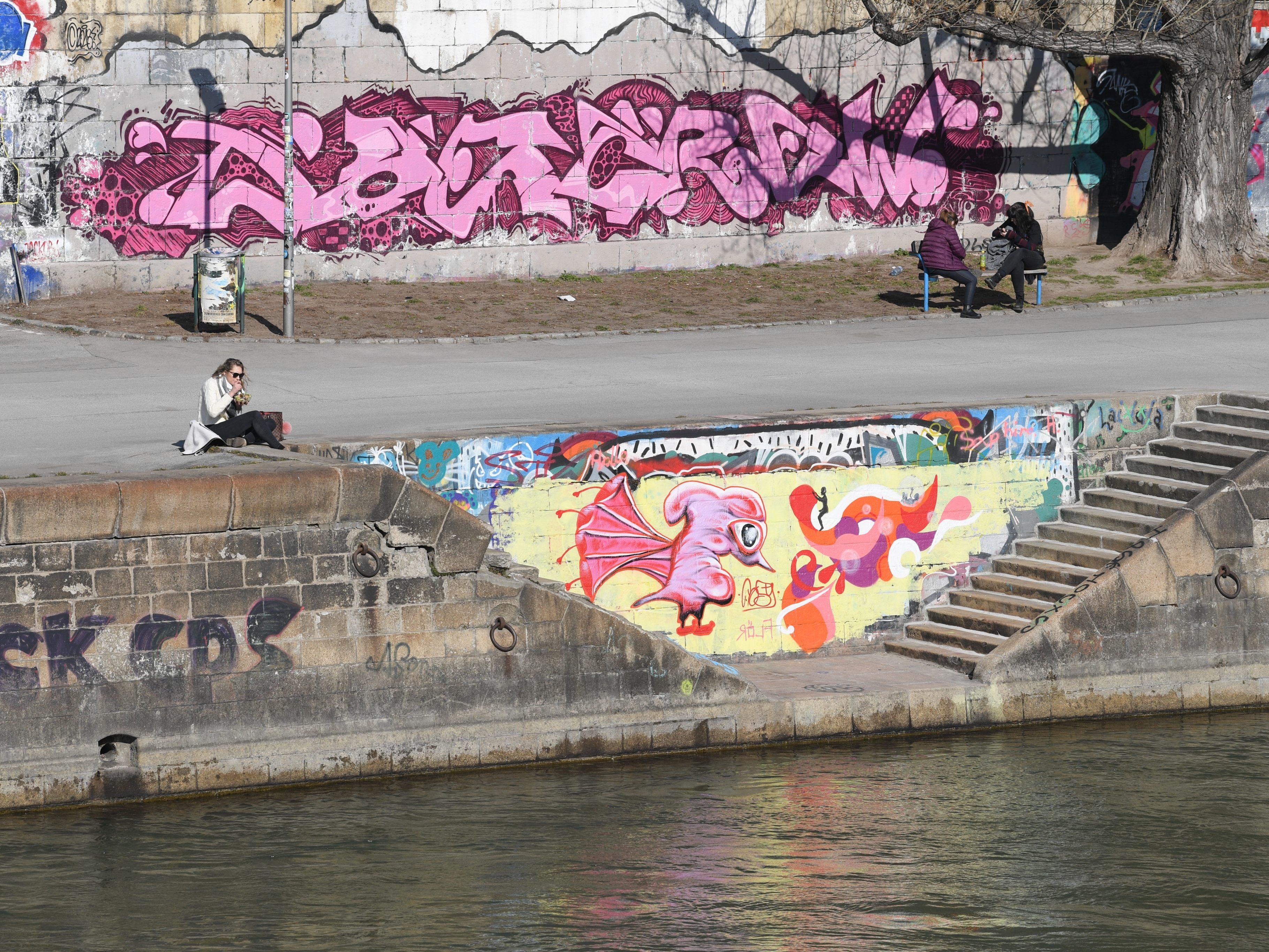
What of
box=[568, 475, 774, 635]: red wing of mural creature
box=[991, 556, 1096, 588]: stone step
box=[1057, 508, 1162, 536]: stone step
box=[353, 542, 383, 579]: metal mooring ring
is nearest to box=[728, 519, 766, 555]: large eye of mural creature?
box=[568, 475, 774, 635]: red wing of mural creature

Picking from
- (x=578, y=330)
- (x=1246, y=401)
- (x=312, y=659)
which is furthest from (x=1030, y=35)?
(x=312, y=659)

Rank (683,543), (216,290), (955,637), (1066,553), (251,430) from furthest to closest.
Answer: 1. (216,290)
2. (1066,553)
3. (955,637)
4. (683,543)
5. (251,430)

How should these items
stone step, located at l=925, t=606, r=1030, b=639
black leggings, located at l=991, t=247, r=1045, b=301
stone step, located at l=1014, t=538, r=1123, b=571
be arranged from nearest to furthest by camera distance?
stone step, located at l=925, t=606, r=1030, b=639 < stone step, located at l=1014, t=538, r=1123, b=571 < black leggings, located at l=991, t=247, r=1045, b=301

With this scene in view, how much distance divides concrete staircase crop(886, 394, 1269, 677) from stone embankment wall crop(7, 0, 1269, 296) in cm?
1105

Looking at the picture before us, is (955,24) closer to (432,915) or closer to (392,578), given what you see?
(392,578)

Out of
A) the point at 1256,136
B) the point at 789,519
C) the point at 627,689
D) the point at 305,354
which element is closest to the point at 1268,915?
the point at 627,689

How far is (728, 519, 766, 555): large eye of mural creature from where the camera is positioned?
18.8 m

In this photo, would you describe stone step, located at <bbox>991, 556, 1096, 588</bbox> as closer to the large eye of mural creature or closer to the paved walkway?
the paved walkway

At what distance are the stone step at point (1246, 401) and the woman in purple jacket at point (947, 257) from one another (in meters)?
6.70

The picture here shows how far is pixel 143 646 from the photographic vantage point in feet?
49.5

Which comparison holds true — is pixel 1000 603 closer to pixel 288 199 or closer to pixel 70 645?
pixel 70 645

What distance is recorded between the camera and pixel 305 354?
2338 centimetres

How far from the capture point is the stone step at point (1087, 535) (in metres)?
19.2

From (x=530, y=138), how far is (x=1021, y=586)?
12190 mm
